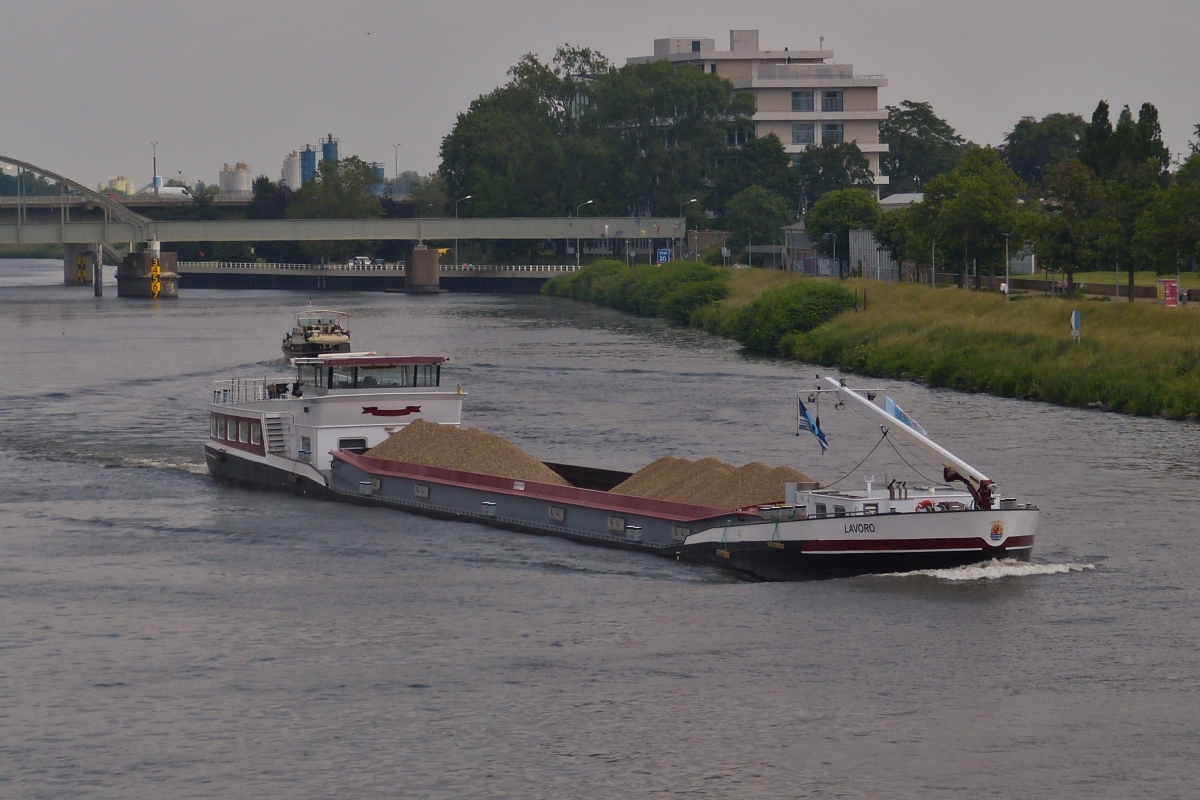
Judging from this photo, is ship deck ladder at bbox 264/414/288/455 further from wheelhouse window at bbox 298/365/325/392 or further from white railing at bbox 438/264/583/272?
white railing at bbox 438/264/583/272

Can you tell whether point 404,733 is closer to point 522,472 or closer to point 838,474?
point 522,472

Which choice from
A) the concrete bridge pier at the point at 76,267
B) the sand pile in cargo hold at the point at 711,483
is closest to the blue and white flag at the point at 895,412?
the sand pile in cargo hold at the point at 711,483

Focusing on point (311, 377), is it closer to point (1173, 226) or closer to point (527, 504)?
point (527, 504)

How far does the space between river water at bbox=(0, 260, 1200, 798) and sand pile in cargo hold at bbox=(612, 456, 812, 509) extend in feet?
5.62

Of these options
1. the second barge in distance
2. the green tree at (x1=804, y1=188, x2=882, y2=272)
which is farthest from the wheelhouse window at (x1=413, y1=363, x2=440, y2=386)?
the green tree at (x1=804, y1=188, x2=882, y2=272)

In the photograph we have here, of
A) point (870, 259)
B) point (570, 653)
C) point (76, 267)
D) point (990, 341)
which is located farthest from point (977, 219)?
point (76, 267)

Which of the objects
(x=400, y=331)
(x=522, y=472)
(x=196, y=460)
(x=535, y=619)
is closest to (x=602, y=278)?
(x=400, y=331)

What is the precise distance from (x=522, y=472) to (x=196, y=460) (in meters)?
15.4

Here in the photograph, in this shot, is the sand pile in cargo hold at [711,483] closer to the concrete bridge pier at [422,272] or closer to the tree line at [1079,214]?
the tree line at [1079,214]

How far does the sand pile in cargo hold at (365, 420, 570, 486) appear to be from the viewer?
39.6m

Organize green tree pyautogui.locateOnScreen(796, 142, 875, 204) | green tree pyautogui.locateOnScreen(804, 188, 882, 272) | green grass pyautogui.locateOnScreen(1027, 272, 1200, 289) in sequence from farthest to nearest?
1. green tree pyautogui.locateOnScreen(796, 142, 875, 204)
2. green tree pyautogui.locateOnScreen(804, 188, 882, 272)
3. green grass pyautogui.locateOnScreen(1027, 272, 1200, 289)

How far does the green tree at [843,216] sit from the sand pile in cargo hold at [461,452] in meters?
88.8

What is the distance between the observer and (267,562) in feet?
117

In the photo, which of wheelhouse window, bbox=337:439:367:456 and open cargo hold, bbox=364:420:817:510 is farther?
wheelhouse window, bbox=337:439:367:456
